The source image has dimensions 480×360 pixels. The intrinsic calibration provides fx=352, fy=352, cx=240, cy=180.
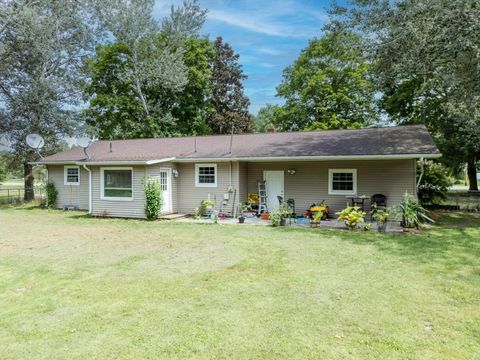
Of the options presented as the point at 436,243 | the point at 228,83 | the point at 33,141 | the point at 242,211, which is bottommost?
the point at 436,243

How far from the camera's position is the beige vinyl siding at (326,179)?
1239cm

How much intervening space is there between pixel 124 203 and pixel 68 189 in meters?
4.79

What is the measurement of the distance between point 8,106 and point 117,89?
847 cm

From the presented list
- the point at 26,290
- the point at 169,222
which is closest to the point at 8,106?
the point at 169,222

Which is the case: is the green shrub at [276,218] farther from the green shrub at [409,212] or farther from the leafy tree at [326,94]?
the leafy tree at [326,94]

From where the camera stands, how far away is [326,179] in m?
13.5

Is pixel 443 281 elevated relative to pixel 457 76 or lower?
lower

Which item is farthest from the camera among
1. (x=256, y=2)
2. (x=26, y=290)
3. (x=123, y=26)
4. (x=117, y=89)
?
(x=117, y=89)

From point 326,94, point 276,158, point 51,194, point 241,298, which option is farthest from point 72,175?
point 326,94

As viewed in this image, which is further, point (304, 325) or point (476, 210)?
point (476, 210)

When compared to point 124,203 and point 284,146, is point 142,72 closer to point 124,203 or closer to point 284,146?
point 124,203

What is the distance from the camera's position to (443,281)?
19.0ft

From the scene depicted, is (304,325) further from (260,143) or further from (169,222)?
(260,143)

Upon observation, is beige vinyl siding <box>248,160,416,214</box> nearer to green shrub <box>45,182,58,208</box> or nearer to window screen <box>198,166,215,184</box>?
window screen <box>198,166,215,184</box>
